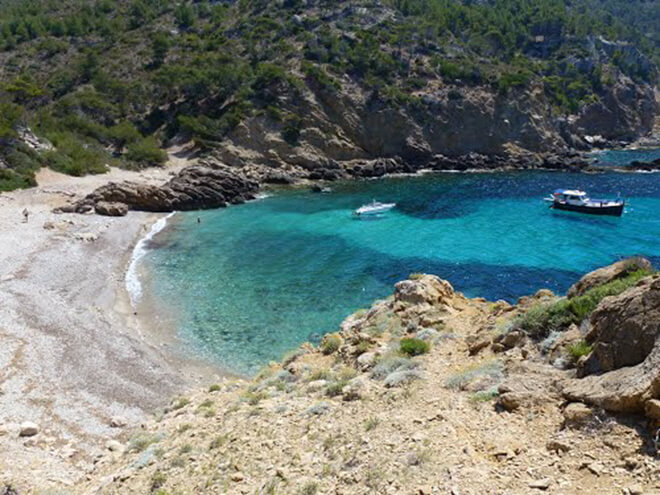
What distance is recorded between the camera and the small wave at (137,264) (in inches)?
1081

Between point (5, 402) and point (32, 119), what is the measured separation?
56.5 m

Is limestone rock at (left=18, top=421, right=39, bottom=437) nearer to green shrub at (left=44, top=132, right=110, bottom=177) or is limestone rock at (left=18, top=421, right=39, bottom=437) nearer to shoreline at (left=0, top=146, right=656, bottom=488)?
shoreline at (left=0, top=146, right=656, bottom=488)

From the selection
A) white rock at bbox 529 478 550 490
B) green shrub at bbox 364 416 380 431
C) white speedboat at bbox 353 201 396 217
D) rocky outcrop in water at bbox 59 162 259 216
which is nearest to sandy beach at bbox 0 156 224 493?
rocky outcrop in water at bbox 59 162 259 216

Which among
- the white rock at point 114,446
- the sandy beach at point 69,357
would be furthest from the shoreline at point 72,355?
the white rock at point 114,446

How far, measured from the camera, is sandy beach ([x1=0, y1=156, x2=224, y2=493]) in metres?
13.4

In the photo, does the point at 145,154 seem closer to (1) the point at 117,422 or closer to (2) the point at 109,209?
(2) the point at 109,209

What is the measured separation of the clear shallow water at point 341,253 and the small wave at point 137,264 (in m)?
0.75

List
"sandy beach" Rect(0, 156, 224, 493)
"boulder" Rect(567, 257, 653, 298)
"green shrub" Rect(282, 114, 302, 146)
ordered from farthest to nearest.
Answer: "green shrub" Rect(282, 114, 302, 146) < "sandy beach" Rect(0, 156, 224, 493) < "boulder" Rect(567, 257, 653, 298)

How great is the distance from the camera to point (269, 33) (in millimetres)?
80000

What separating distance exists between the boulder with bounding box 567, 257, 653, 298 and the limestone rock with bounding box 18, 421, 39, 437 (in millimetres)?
14753

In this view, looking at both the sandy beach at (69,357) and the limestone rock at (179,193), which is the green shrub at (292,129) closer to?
the limestone rock at (179,193)

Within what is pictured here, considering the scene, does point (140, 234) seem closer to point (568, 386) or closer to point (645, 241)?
point (568, 386)

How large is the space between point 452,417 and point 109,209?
39053 mm

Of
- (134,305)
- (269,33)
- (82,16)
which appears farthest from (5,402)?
(82,16)
